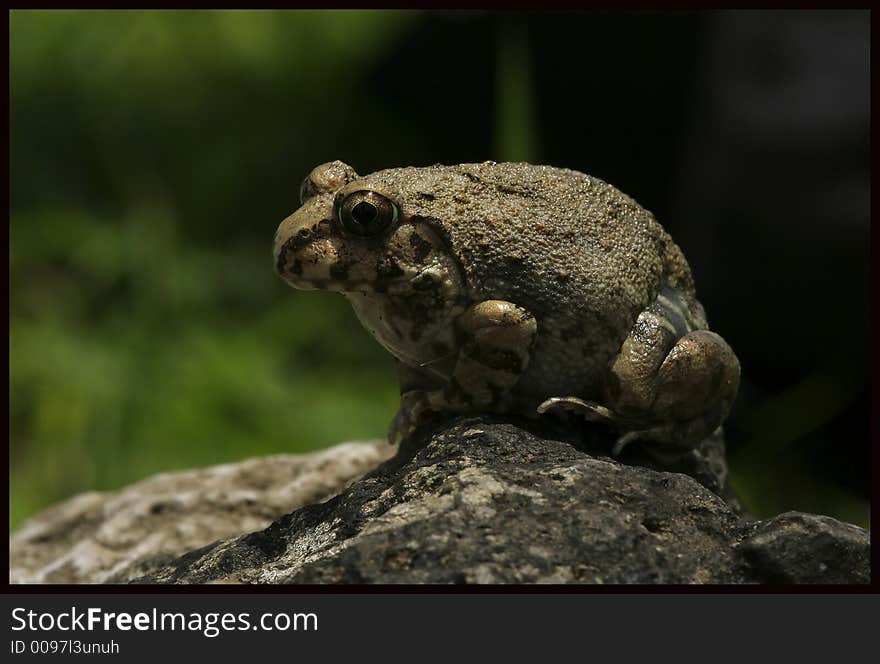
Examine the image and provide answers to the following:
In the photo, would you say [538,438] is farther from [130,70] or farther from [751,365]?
[130,70]

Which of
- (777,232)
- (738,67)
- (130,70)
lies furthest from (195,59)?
(777,232)

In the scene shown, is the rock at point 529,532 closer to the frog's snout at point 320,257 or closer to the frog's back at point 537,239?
the frog's back at point 537,239

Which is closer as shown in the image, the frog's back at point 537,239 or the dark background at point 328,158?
the frog's back at point 537,239

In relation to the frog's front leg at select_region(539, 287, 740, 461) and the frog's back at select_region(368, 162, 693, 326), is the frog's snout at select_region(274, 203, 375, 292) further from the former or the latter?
the frog's front leg at select_region(539, 287, 740, 461)

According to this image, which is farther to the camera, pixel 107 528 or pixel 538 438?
pixel 107 528

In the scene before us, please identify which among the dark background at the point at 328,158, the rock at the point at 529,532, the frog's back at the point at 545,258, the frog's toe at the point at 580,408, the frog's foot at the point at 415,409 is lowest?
the rock at the point at 529,532

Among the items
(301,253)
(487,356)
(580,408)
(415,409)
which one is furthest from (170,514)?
(580,408)

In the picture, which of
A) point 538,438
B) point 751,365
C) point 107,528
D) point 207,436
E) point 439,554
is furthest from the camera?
point 751,365

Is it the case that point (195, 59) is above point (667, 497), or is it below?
above

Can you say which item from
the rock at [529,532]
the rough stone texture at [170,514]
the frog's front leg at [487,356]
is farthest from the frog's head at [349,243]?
the rough stone texture at [170,514]
